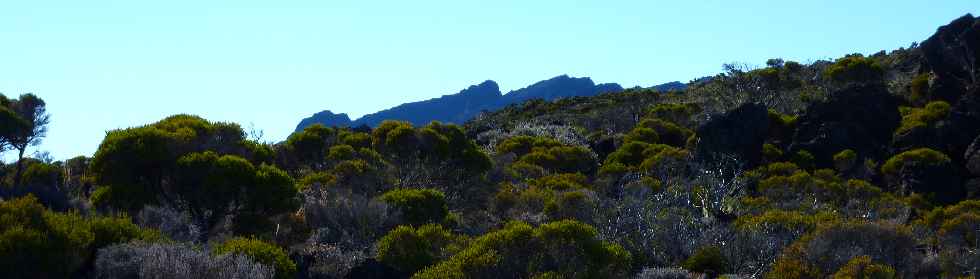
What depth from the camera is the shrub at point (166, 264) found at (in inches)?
332

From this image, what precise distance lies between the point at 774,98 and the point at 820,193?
17.7 m

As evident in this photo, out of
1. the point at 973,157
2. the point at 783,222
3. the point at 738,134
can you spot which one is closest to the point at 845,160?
the point at 738,134

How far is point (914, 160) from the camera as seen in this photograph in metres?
22.9

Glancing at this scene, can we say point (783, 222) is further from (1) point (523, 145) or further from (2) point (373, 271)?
(1) point (523, 145)

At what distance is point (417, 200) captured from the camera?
49.0 ft

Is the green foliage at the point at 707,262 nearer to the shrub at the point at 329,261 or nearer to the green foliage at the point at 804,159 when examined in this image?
the shrub at the point at 329,261

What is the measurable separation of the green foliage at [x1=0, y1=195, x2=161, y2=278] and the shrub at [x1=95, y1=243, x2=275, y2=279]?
294 mm

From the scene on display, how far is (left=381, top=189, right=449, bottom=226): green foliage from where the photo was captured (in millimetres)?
14626

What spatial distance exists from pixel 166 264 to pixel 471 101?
161 metres

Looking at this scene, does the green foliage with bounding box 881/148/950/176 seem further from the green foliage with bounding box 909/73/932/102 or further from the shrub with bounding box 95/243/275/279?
the shrub with bounding box 95/243/275/279

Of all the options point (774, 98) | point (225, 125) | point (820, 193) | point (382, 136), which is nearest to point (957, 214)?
point (820, 193)

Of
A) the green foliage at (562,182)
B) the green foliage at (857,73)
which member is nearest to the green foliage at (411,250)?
the green foliage at (562,182)

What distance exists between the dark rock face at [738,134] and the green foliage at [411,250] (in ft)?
47.2

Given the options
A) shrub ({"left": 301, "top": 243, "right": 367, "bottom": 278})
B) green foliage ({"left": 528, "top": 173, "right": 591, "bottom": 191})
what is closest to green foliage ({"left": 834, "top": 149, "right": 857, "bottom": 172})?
green foliage ({"left": 528, "top": 173, "right": 591, "bottom": 191})
